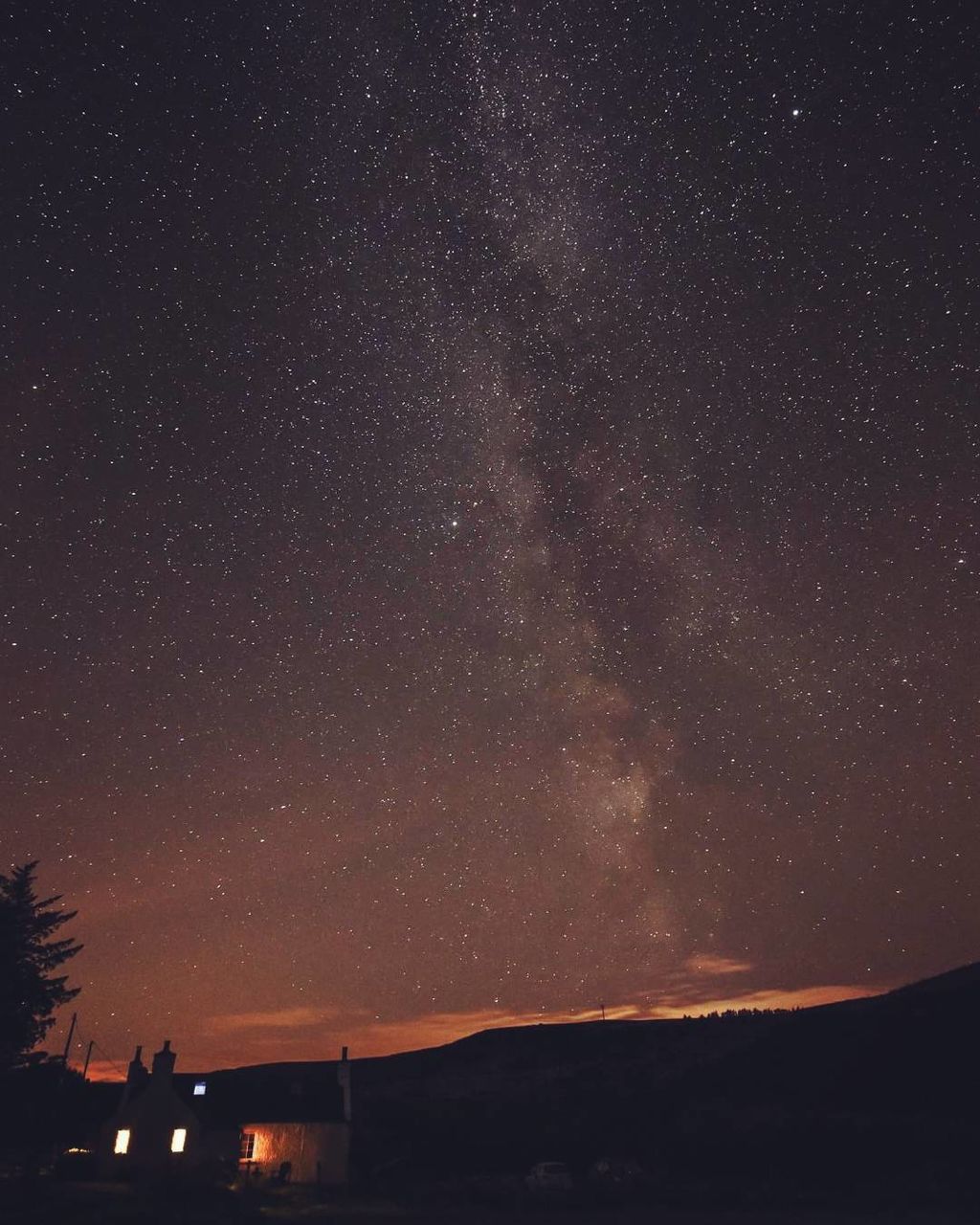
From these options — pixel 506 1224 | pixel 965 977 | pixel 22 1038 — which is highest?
pixel 965 977

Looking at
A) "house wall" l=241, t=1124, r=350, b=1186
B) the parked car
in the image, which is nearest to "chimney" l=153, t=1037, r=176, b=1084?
"house wall" l=241, t=1124, r=350, b=1186

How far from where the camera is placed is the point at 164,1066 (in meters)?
38.6

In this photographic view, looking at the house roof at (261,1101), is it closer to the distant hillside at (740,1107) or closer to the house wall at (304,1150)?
the distant hillside at (740,1107)

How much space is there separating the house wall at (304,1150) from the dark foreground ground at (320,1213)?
6.66m

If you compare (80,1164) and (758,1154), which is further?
(758,1154)

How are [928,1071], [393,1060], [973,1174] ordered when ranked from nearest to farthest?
[973,1174]
[928,1071]
[393,1060]

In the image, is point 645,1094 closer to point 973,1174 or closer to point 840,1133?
point 840,1133

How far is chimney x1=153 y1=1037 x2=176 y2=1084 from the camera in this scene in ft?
126

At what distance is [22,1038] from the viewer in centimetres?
3528

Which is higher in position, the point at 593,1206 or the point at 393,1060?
the point at 393,1060

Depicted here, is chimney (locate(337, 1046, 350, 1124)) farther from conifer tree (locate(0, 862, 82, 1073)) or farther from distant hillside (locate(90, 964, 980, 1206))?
conifer tree (locate(0, 862, 82, 1073))

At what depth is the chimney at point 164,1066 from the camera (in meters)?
38.4

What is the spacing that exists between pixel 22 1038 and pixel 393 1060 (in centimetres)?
10208

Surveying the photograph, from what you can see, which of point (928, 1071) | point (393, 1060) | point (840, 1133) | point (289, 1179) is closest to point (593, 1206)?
point (289, 1179)
